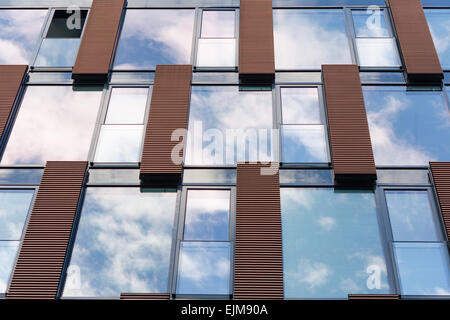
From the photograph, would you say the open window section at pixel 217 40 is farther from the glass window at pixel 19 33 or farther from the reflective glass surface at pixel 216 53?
the glass window at pixel 19 33

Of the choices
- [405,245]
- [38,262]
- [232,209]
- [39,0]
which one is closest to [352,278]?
[405,245]

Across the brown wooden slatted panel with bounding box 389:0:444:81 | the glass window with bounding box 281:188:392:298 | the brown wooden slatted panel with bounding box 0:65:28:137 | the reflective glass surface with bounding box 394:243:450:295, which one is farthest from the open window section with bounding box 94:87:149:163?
the brown wooden slatted panel with bounding box 389:0:444:81

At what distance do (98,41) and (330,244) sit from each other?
9431 mm

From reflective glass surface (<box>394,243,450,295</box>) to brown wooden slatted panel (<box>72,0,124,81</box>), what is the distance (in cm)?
972

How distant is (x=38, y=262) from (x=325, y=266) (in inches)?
261

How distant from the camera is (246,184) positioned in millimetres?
13023

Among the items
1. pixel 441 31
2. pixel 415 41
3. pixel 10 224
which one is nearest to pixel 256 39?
pixel 415 41

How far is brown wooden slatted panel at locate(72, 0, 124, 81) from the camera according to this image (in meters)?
15.5

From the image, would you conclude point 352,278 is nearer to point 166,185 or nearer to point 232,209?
point 232,209

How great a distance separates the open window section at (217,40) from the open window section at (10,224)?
6467 mm

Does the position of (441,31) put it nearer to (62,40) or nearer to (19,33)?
(62,40)

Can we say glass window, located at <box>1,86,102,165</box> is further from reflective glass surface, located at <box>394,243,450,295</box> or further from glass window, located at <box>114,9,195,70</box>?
reflective glass surface, located at <box>394,243,450,295</box>

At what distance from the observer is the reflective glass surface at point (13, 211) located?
1273cm

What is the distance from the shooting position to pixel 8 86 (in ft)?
49.9
